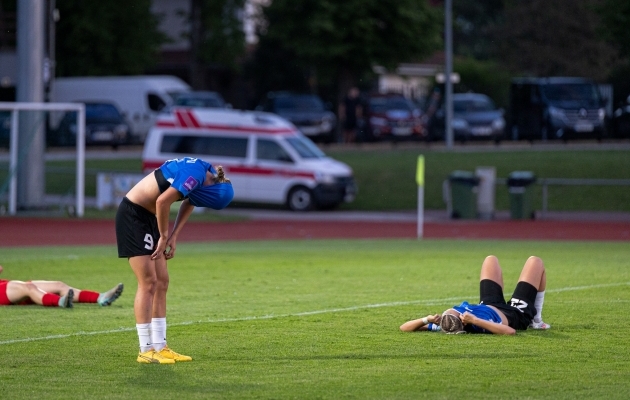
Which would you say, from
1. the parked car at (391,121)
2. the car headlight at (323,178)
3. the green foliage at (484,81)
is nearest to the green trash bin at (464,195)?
the car headlight at (323,178)

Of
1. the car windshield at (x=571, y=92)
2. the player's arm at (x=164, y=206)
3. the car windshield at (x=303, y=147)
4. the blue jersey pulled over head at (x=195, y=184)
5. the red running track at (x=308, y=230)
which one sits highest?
the car windshield at (x=571, y=92)

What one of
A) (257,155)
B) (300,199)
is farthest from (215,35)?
(300,199)

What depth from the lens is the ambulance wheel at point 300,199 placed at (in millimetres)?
31719

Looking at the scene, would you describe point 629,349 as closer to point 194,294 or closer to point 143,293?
point 143,293

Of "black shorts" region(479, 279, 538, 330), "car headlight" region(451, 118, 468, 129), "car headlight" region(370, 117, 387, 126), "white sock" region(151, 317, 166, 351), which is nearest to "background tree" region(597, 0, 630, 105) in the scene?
"car headlight" region(451, 118, 468, 129)

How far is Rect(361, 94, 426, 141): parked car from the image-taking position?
4697 centimetres

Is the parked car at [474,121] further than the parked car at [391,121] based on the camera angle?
No

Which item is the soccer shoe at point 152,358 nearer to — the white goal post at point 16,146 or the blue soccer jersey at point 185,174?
the blue soccer jersey at point 185,174

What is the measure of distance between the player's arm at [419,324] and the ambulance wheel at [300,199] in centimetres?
2066

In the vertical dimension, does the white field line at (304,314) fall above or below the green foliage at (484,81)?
below

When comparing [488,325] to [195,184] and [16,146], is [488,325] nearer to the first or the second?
[195,184]

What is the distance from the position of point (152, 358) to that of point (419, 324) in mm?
2639

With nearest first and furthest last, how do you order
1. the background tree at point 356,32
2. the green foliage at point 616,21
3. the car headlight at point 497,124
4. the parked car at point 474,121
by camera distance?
1. the green foliage at point 616,21
2. the car headlight at point 497,124
3. the parked car at point 474,121
4. the background tree at point 356,32

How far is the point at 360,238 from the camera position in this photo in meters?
25.1
